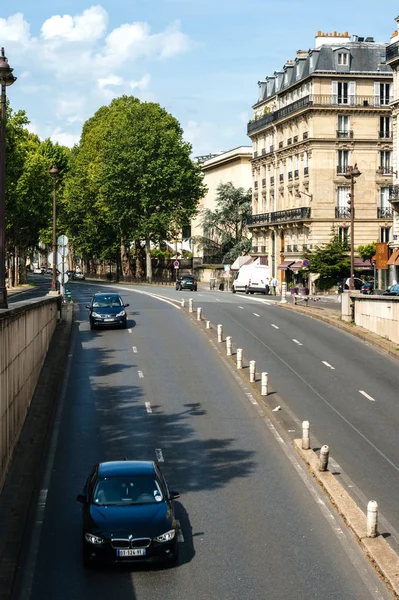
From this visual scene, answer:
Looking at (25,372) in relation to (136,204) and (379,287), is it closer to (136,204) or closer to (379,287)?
(379,287)

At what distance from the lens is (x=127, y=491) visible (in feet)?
53.3

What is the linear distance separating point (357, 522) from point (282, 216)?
8240cm

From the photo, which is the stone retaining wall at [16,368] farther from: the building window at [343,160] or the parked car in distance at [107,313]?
the building window at [343,160]

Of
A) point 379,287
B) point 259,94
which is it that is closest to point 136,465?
point 379,287

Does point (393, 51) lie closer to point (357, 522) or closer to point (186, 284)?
point (186, 284)

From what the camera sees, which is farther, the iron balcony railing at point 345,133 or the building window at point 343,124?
the building window at point 343,124

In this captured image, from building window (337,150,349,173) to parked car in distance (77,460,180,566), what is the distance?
76.9m

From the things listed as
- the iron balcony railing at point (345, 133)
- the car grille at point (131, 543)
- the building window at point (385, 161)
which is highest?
the iron balcony railing at point (345, 133)

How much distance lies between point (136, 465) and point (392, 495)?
6.11m

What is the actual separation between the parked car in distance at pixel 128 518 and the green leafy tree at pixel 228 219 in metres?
99.6

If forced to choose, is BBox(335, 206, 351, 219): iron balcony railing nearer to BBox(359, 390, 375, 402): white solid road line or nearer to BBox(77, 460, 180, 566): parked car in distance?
BBox(359, 390, 375, 402): white solid road line

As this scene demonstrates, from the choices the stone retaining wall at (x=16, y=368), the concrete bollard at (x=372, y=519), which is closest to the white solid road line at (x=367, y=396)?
the stone retaining wall at (x=16, y=368)

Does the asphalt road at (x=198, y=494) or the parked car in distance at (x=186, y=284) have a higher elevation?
the parked car in distance at (x=186, y=284)

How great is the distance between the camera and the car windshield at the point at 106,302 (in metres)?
49.6
